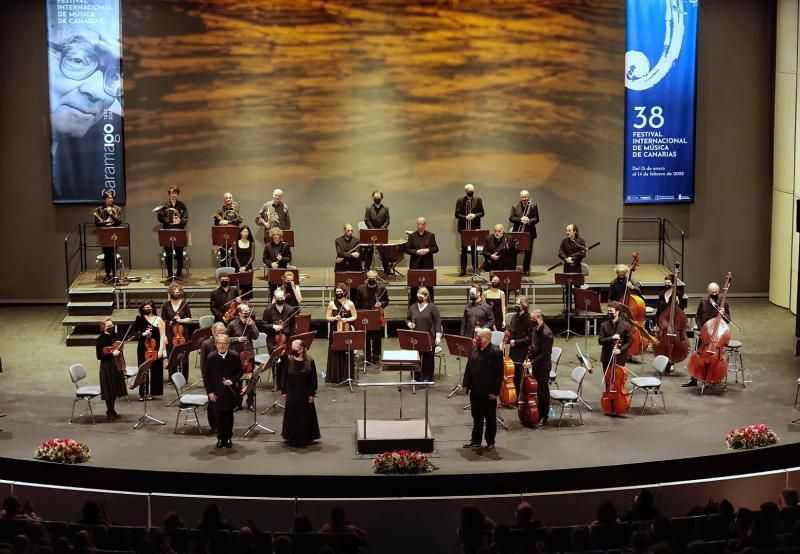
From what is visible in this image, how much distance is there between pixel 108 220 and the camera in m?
20.9

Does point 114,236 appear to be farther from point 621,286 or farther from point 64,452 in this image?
point 621,286

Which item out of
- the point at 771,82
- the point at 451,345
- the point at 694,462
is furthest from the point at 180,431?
the point at 771,82

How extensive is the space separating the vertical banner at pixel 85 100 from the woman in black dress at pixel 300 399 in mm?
8318

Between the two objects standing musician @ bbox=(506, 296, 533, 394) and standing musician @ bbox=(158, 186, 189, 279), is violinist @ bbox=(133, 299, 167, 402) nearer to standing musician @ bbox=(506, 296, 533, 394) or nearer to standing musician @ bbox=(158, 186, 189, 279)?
standing musician @ bbox=(158, 186, 189, 279)

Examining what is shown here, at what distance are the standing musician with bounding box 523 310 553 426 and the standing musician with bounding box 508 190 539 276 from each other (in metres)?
5.34

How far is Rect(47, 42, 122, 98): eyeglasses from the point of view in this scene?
21828 mm

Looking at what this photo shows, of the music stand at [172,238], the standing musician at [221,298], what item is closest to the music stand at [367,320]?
the standing musician at [221,298]

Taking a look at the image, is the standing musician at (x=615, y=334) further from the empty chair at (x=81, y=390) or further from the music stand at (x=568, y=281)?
the empty chair at (x=81, y=390)

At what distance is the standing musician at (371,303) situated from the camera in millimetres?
18234

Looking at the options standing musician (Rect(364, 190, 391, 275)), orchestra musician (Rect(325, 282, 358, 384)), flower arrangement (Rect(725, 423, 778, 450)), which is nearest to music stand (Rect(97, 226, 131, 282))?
standing musician (Rect(364, 190, 391, 275))

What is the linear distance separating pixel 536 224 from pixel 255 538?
12454 mm

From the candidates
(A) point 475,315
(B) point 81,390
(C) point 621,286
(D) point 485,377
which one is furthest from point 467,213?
(B) point 81,390

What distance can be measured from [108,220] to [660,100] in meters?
9.12

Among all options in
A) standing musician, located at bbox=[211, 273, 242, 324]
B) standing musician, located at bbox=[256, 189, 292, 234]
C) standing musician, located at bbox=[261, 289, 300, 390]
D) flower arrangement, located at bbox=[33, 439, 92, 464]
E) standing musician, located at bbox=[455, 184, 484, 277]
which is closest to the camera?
flower arrangement, located at bbox=[33, 439, 92, 464]
